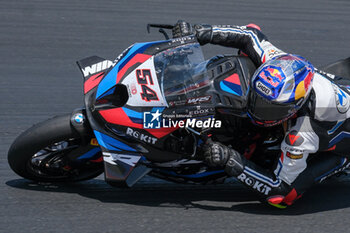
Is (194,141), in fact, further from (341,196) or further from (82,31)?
(82,31)

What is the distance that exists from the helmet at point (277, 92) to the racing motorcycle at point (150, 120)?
0.16 m

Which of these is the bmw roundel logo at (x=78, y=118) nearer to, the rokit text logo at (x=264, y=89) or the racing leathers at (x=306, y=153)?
the racing leathers at (x=306, y=153)

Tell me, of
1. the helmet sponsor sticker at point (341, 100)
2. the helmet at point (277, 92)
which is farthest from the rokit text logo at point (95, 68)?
the helmet sponsor sticker at point (341, 100)

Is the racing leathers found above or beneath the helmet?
beneath

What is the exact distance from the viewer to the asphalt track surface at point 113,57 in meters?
4.25

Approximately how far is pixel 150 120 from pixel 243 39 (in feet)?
4.57

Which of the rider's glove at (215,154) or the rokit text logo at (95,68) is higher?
the rokit text logo at (95,68)

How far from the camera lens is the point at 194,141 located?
13.9 ft

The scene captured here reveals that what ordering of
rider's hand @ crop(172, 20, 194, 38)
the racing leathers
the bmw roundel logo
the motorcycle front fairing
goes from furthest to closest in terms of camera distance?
rider's hand @ crop(172, 20, 194, 38) → the racing leathers → the bmw roundel logo → the motorcycle front fairing

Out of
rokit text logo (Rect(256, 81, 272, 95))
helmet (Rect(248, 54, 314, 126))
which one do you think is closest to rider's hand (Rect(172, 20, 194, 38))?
helmet (Rect(248, 54, 314, 126))

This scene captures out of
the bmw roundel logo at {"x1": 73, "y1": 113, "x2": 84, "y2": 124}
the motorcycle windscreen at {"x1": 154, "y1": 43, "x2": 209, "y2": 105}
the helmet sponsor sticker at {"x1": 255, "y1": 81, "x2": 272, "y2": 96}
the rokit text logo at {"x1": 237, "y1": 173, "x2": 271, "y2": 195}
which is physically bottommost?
the rokit text logo at {"x1": 237, "y1": 173, "x2": 271, "y2": 195}

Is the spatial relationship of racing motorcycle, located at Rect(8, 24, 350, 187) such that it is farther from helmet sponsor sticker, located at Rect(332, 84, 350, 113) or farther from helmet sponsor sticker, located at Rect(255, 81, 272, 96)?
helmet sponsor sticker, located at Rect(332, 84, 350, 113)

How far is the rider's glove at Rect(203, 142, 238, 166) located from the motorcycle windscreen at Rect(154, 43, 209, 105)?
36 centimetres

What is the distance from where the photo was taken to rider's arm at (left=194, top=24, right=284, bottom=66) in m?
4.85
